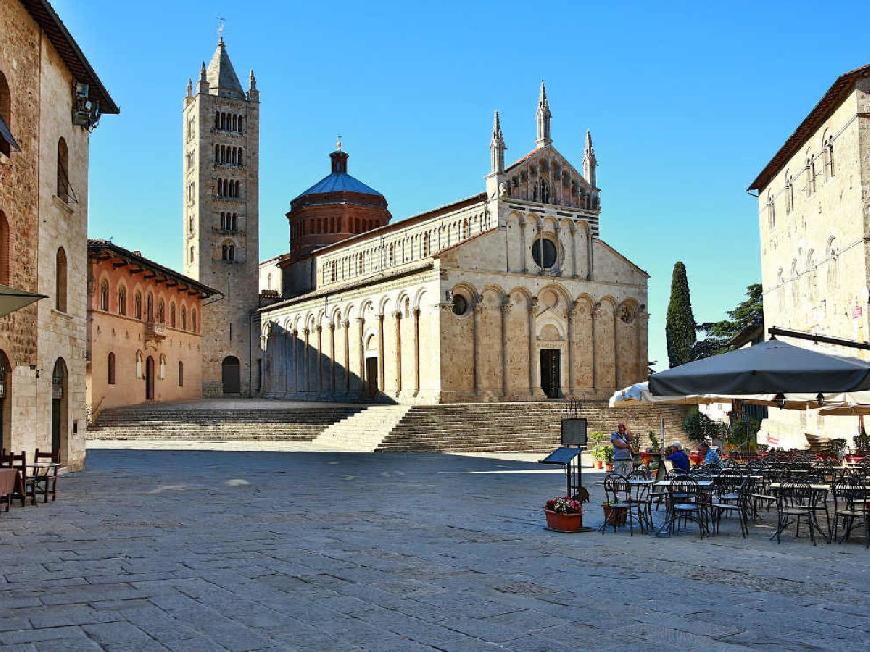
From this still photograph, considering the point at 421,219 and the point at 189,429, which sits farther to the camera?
the point at 421,219

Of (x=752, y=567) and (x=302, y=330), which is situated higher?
(x=302, y=330)

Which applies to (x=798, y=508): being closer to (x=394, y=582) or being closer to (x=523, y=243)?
(x=394, y=582)

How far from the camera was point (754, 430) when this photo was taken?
25969mm

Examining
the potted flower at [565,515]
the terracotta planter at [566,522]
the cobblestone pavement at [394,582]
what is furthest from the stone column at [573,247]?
the terracotta planter at [566,522]

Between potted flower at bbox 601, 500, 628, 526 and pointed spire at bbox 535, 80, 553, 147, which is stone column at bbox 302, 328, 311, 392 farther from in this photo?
potted flower at bbox 601, 500, 628, 526

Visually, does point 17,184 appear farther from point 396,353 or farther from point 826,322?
point 396,353

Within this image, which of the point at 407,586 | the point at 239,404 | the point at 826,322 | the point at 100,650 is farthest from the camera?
the point at 239,404

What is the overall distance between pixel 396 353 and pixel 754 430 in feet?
61.7

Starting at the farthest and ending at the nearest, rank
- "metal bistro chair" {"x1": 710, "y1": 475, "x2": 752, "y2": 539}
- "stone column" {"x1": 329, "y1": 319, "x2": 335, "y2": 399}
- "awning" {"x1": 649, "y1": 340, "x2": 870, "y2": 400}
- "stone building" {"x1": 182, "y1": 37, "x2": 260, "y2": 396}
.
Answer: "stone building" {"x1": 182, "y1": 37, "x2": 260, "y2": 396}, "stone column" {"x1": 329, "y1": 319, "x2": 335, "y2": 399}, "metal bistro chair" {"x1": 710, "y1": 475, "x2": 752, "y2": 539}, "awning" {"x1": 649, "y1": 340, "x2": 870, "y2": 400}

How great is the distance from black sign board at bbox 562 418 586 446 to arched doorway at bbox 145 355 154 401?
111 feet

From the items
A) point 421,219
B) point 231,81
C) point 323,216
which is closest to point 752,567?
point 421,219

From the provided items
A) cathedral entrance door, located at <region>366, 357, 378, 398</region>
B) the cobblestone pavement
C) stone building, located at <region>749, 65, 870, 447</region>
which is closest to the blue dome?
cathedral entrance door, located at <region>366, 357, 378, 398</region>

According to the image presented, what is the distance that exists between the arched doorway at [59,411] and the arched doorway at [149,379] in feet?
75.5

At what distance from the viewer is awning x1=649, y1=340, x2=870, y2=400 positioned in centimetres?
1045
